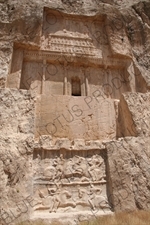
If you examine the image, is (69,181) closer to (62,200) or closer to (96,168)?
(62,200)

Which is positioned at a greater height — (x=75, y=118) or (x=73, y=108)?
(x=73, y=108)

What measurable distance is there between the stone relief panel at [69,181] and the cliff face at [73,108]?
0.08 feet

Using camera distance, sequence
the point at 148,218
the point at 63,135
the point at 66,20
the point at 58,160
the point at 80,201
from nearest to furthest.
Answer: the point at 148,218 < the point at 80,201 < the point at 58,160 < the point at 63,135 < the point at 66,20

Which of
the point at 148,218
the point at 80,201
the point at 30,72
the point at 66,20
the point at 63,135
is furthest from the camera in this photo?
the point at 66,20

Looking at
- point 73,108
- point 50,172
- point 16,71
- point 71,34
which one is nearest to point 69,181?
point 50,172

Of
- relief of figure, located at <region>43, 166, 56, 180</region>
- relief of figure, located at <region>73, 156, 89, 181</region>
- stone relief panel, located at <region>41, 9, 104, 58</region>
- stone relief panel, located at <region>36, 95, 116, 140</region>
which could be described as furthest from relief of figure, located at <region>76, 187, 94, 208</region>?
stone relief panel, located at <region>41, 9, 104, 58</region>

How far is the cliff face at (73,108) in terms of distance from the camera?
5691mm

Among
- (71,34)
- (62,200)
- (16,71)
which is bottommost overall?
(62,200)

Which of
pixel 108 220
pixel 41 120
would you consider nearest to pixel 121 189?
pixel 108 220

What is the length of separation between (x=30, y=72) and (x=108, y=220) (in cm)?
594

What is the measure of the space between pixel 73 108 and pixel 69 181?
2.69m

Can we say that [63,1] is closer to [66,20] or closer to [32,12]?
[66,20]

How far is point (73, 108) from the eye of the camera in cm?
787

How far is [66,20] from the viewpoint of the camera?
10008mm
